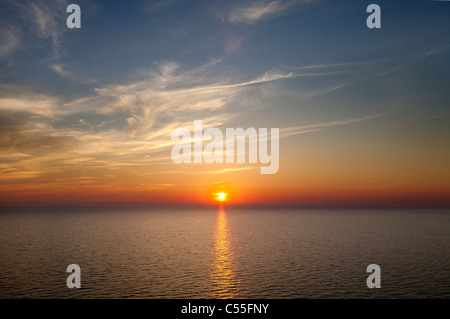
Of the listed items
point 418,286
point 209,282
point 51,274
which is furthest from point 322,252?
point 51,274

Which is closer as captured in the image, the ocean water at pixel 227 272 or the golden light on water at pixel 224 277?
the ocean water at pixel 227 272

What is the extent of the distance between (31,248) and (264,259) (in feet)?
202

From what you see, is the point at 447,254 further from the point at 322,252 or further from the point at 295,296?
the point at 295,296

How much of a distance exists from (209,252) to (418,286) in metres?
45.6

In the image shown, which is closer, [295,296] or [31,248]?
[295,296]

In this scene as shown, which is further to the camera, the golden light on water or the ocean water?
the golden light on water

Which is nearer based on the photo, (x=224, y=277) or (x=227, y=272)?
(x=224, y=277)

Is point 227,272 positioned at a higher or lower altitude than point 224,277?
lower
